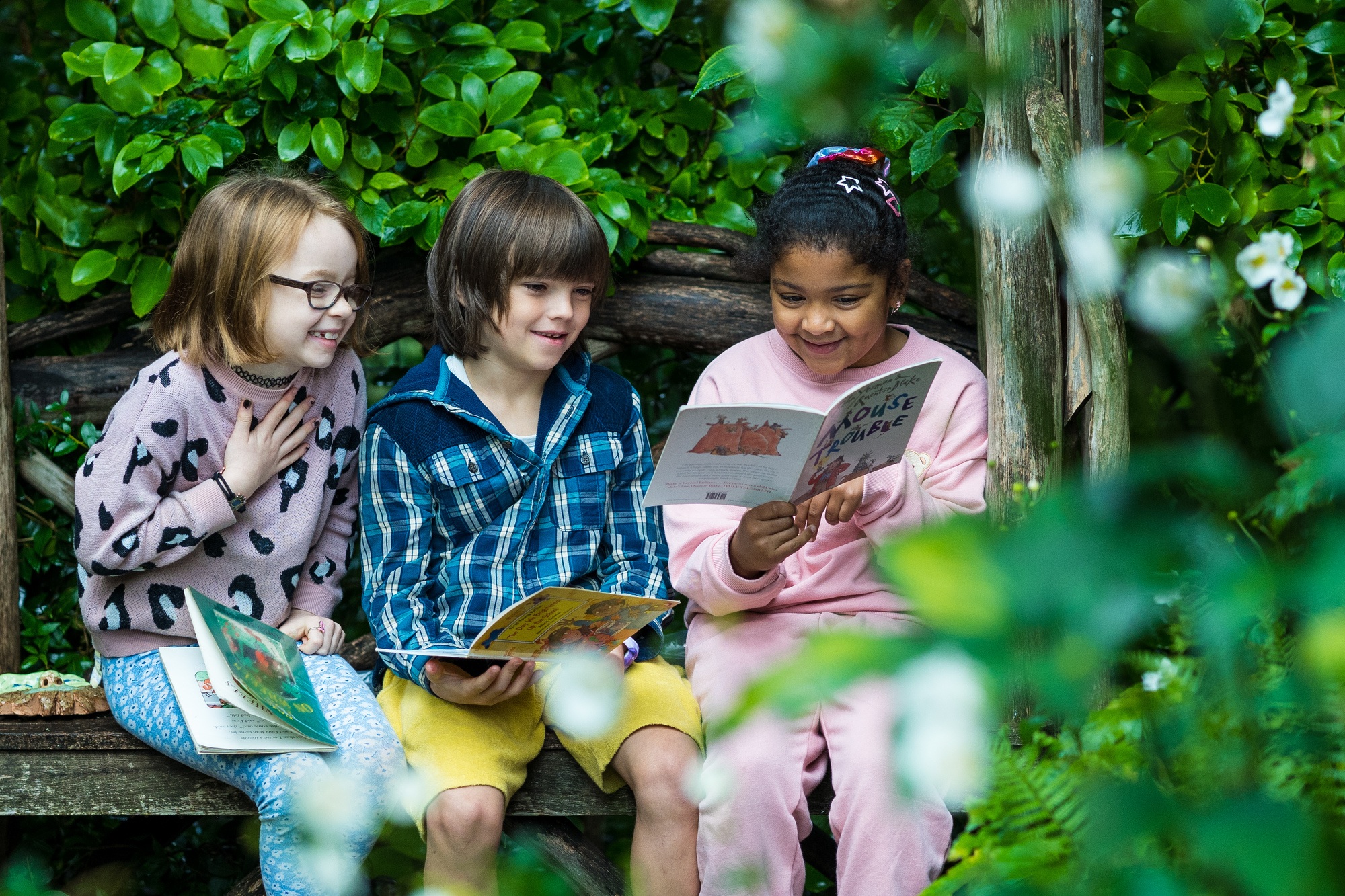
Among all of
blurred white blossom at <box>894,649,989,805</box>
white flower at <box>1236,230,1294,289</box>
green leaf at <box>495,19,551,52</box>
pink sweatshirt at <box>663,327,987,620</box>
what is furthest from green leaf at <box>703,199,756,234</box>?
blurred white blossom at <box>894,649,989,805</box>

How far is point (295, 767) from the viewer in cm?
180

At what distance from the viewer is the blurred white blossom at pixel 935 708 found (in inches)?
18.0

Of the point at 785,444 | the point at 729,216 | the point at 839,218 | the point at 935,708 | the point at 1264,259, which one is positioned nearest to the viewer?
the point at 935,708

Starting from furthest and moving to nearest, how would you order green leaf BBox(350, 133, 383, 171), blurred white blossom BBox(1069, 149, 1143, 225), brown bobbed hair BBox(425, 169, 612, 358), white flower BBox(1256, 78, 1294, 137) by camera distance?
green leaf BBox(350, 133, 383, 171) → brown bobbed hair BBox(425, 169, 612, 358) → white flower BBox(1256, 78, 1294, 137) → blurred white blossom BBox(1069, 149, 1143, 225)

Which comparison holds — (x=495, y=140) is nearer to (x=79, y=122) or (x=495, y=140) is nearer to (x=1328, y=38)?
(x=79, y=122)

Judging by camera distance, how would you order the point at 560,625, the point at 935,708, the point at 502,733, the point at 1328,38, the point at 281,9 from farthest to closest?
1. the point at 281,9
2. the point at 1328,38
3. the point at 502,733
4. the point at 560,625
5. the point at 935,708

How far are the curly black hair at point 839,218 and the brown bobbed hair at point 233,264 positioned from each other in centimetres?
76

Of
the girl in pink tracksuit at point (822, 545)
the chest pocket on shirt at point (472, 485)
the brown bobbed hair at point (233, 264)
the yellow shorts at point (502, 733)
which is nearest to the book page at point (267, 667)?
the yellow shorts at point (502, 733)

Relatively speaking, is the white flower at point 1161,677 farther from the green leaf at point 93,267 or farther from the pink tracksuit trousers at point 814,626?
the green leaf at point 93,267

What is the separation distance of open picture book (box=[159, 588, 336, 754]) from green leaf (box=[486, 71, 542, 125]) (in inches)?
43.6

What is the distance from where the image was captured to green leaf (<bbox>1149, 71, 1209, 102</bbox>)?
2.17 metres

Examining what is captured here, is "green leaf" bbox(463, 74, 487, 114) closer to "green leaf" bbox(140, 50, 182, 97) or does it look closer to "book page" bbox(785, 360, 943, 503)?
"green leaf" bbox(140, 50, 182, 97)

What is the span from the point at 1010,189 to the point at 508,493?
3.27 ft

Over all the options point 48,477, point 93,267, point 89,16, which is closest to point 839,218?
point 93,267
